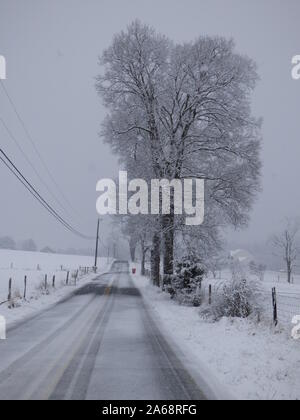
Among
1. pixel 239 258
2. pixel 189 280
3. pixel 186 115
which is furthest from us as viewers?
pixel 186 115

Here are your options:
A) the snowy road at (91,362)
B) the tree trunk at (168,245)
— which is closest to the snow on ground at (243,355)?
the snowy road at (91,362)

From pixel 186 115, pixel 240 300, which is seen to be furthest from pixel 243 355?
pixel 186 115

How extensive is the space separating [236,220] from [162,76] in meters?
8.99

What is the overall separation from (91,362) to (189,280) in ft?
37.4

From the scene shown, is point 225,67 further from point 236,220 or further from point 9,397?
point 9,397

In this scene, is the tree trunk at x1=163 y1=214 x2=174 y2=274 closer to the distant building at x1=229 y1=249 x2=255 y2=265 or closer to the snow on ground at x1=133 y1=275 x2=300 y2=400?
the distant building at x1=229 y1=249 x2=255 y2=265

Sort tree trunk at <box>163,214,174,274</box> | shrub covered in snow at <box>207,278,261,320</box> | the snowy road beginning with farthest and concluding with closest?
tree trunk at <box>163,214,174,274</box>, shrub covered in snow at <box>207,278,261,320</box>, the snowy road

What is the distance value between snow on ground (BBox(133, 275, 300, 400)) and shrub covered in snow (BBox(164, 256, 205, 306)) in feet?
15.3

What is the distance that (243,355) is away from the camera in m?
8.88

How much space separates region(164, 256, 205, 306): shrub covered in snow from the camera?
61.9 ft

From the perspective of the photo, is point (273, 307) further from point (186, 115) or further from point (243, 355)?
point (186, 115)

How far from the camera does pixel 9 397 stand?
6113 millimetres

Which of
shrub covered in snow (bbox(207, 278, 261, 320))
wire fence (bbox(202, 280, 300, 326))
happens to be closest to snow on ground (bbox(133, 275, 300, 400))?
shrub covered in snow (bbox(207, 278, 261, 320))
